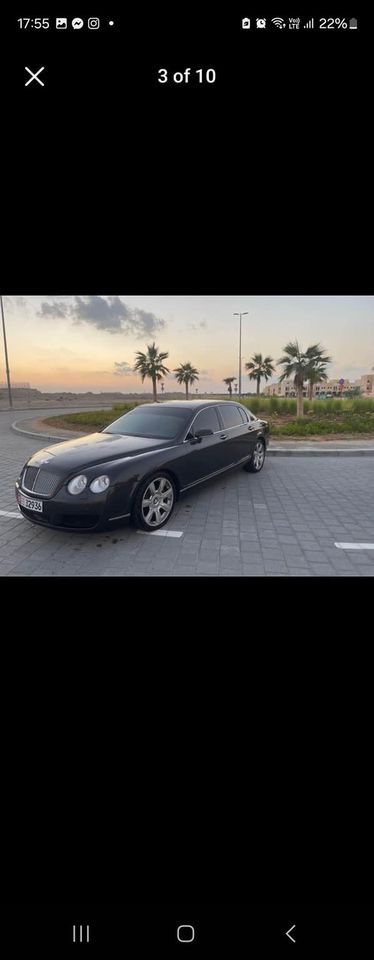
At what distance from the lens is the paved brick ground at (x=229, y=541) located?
332 centimetres

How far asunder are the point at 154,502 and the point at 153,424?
1.18 metres

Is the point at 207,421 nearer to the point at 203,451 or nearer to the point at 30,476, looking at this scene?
the point at 203,451

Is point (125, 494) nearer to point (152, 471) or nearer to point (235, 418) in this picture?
point (152, 471)

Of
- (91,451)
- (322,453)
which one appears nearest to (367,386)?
(322,453)

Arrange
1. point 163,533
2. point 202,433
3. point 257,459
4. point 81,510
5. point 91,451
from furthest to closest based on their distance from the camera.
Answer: point 257,459, point 202,433, point 163,533, point 91,451, point 81,510

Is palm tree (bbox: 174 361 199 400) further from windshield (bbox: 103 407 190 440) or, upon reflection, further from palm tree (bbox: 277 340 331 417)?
windshield (bbox: 103 407 190 440)

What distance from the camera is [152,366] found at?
71.9 feet

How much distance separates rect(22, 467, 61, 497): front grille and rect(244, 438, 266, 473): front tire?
3652 mm

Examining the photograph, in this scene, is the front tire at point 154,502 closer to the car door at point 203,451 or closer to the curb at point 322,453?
the car door at point 203,451

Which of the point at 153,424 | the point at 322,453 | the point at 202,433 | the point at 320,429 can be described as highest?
the point at 153,424

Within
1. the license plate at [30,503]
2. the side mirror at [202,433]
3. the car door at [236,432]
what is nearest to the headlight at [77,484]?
the license plate at [30,503]

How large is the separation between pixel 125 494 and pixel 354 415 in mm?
13850

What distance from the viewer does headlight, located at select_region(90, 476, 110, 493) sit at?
3.45 metres

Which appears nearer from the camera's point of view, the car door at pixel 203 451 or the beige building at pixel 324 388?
the car door at pixel 203 451
